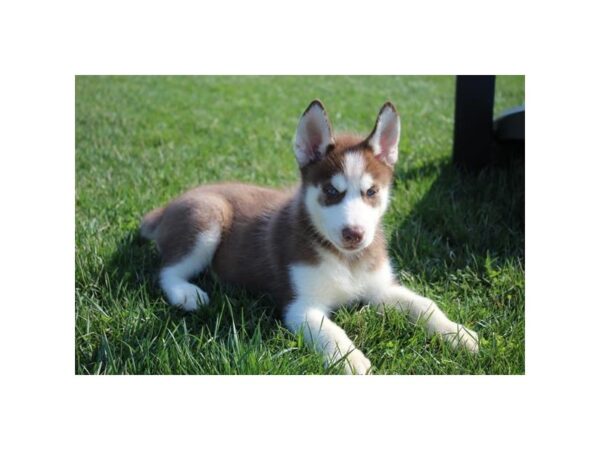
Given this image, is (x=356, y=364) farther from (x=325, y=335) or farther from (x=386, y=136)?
(x=386, y=136)

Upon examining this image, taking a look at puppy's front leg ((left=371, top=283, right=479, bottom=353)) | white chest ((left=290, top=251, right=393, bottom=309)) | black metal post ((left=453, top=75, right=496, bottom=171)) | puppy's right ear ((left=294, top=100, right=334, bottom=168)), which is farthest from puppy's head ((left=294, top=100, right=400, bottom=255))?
black metal post ((left=453, top=75, right=496, bottom=171))

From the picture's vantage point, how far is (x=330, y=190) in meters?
2.98

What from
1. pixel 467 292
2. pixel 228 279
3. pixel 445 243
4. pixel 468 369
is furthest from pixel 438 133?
pixel 468 369

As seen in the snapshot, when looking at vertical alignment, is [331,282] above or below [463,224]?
below

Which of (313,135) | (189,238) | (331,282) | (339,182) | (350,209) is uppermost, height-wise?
(313,135)

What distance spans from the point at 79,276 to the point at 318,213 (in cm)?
144

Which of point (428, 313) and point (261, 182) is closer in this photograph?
point (428, 313)

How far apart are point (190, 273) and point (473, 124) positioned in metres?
2.84

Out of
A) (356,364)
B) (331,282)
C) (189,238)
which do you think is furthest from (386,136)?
(189,238)

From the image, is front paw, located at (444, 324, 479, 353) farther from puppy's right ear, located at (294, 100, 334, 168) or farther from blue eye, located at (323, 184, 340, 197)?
puppy's right ear, located at (294, 100, 334, 168)

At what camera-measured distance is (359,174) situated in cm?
296

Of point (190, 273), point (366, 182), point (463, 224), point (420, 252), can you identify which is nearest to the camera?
point (366, 182)

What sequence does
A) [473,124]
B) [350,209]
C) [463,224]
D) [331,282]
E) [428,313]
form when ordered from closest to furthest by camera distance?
[350,209] → [428,313] → [331,282] → [463,224] → [473,124]

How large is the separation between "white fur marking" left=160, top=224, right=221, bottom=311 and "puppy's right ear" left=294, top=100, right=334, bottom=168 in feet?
2.71
